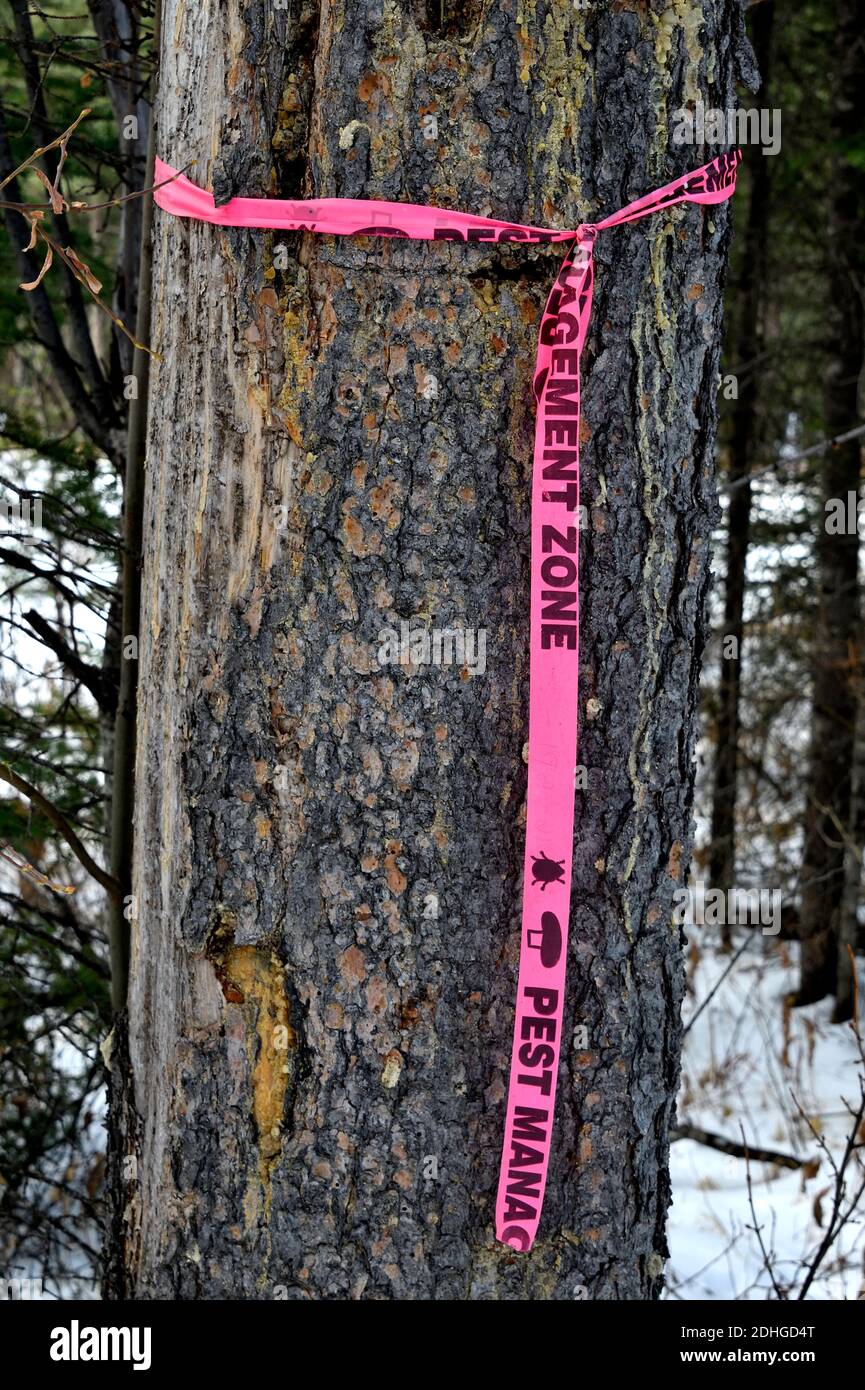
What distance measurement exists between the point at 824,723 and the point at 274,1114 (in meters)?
6.39

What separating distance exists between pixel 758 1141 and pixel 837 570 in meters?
3.49

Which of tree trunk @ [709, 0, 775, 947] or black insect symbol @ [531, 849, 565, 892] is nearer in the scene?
black insect symbol @ [531, 849, 565, 892]

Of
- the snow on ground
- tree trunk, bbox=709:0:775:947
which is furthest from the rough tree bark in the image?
tree trunk, bbox=709:0:775:947

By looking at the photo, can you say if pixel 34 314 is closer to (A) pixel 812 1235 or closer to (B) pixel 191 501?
(B) pixel 191 501

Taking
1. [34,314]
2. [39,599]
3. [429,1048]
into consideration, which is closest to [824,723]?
[39,599]

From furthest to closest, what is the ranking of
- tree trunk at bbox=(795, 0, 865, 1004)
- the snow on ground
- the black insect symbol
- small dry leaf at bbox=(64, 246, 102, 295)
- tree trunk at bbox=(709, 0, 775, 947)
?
tree trunk at bbox=(709, 0, 775, 947) < tree trunk at bbox=(795, 0, 865, 1004) < the snow on ground < the black insect symbol < small dry leaf at bbox=(64, 246, 102, 295)

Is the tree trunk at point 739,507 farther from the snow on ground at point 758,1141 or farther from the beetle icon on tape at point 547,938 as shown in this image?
the beetle icon on tape at point 547,938

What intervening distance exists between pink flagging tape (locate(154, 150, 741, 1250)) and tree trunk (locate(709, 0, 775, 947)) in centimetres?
608

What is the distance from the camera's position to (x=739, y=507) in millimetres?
7875
